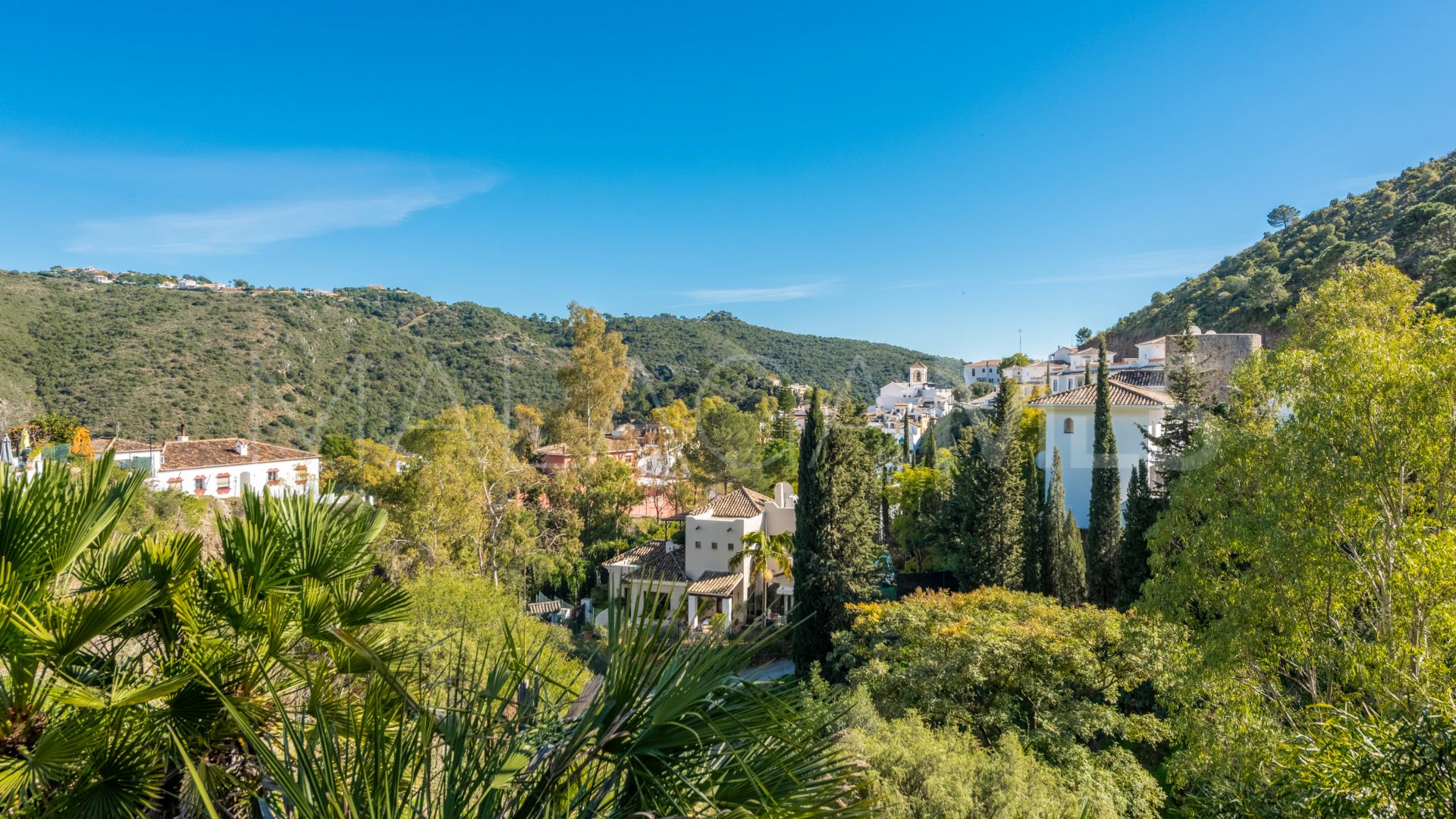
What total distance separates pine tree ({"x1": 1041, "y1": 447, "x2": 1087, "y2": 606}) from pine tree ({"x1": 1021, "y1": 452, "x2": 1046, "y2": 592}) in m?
0.18

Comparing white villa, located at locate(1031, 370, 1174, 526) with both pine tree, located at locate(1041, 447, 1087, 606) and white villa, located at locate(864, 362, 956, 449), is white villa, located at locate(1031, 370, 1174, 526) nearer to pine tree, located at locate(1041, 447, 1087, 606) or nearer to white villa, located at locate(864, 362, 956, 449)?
pine tree, located at locate(1041, 447, 1087, 606)

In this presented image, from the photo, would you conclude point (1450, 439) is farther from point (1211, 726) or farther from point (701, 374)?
point (701, 374)

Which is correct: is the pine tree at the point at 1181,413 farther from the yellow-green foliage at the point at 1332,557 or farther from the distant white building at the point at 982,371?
the distant white building at the point at 982,371

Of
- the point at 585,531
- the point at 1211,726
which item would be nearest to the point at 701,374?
the point at 585,531

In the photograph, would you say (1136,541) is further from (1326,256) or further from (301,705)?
(1326,256)

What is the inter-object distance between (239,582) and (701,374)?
171 feet

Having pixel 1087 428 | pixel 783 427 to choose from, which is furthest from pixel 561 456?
pixel 1087 428

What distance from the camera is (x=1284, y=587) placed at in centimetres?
655

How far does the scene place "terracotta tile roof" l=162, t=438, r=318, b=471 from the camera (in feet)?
85.4

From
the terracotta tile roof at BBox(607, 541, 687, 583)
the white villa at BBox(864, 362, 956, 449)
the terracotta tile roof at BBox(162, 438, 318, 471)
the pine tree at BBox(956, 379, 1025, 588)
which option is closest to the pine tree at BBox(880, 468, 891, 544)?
the pine tree at BBox(956, 379, 1025, 588)

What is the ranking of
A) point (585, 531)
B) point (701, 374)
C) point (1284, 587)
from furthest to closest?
point (701, 374) < point (585, 531) < point (1284, 587)

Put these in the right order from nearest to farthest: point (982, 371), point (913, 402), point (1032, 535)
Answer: point (1032, 535) → point (913, 402) → point (982, 371)

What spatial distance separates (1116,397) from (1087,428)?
1188 mm

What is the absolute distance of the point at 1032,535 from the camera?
17297mm
